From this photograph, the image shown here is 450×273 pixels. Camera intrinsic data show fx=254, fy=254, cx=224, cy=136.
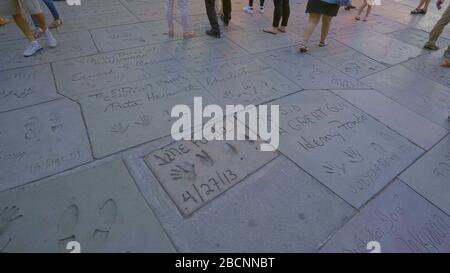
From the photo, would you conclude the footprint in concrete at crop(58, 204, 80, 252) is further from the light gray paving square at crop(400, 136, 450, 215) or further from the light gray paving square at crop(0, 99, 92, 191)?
the light gray paving square at crop(400, 136, 450, 215)

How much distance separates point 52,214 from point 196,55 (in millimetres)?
2895

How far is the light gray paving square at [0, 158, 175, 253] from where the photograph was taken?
5.39 ft

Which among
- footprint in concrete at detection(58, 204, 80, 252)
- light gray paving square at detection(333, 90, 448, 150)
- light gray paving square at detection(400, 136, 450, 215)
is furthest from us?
light gray paving square at detection(333, 90, 448, 150)

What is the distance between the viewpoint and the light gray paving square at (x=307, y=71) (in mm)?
3494

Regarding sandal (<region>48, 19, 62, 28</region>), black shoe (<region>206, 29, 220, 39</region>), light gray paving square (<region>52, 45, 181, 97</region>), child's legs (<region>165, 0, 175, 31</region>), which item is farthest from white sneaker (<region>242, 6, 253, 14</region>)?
sandal (<region>48, 19, 62, 28</region>)

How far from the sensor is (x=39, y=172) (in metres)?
2.06

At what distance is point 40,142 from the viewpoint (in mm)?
2312

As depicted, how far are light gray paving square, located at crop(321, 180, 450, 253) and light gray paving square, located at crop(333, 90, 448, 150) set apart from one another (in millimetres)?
898

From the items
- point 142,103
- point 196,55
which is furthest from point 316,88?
point 142,103

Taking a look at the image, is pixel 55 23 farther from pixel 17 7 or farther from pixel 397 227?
pixel 397 227

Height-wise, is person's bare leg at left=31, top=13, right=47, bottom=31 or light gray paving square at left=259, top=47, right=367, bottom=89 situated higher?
person's bare leg at left=31, top=13, right=47, bottom=31

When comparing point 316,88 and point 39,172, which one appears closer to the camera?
point 39,172
